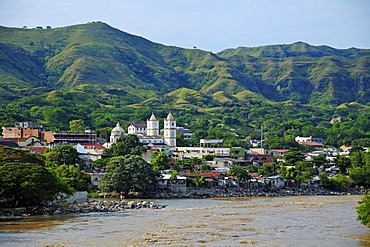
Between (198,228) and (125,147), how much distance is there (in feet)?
134

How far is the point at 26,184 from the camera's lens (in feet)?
132

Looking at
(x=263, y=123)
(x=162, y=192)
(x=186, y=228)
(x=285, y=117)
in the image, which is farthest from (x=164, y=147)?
(x=285, y=117)

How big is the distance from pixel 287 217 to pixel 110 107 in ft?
338

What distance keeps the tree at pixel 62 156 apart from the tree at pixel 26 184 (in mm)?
19253

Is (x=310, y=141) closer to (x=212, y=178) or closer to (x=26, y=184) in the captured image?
(x=212, y=178)

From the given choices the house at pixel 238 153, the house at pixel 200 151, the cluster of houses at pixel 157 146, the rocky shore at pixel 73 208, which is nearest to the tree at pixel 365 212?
the rocky shore at pixel 73 208

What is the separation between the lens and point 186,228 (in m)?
36.7

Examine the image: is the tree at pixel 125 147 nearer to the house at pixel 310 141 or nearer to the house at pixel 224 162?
the house at pixel 224 162

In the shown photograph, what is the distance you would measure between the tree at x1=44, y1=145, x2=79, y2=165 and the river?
1718cm

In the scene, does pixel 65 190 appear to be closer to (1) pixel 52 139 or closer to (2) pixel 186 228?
(2) pixel 186 228

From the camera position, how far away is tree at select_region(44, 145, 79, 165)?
206ft

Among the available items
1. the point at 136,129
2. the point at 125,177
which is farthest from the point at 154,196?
the point at 136,129

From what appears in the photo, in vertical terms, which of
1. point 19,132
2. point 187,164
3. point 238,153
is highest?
point 19,132

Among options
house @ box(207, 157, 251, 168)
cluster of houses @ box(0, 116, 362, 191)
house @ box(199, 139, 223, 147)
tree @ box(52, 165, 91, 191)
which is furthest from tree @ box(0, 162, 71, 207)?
→ house @ box(199, 139, 223, 147)
